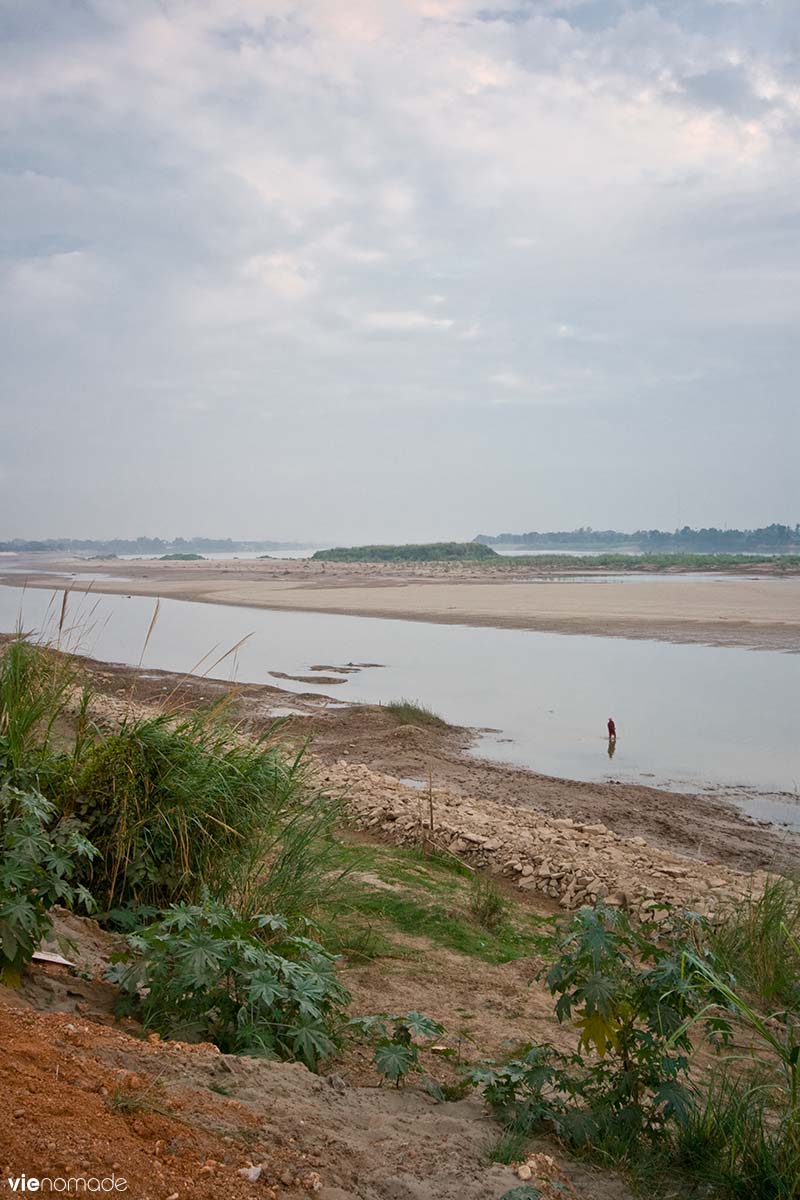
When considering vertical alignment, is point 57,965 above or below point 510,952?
above

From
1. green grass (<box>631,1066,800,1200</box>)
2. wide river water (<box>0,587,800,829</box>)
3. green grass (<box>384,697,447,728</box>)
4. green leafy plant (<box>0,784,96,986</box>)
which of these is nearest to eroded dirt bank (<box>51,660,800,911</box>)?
green grass (<box>384,697,447,728</box>)

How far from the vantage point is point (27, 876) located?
11.9 ft

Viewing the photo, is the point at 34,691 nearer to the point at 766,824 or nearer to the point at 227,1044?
the point at 227,1044

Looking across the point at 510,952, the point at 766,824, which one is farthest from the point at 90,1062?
the point at 766,824

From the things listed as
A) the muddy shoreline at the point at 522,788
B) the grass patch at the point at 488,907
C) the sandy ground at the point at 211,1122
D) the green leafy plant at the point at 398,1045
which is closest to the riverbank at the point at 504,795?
the muddy shoreline at the point at 522,788

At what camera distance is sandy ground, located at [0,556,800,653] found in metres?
32.6

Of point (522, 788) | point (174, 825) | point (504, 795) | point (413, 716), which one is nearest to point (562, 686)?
point (413, 716)

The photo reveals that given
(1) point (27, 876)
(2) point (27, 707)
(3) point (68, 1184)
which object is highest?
(2) point (27, 707)

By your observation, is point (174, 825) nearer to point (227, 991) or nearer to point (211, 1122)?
point (227, 991)

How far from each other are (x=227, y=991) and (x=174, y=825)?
4.42ft

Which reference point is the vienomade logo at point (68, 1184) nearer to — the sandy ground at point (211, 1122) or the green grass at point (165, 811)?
the sandy ground at point (211, 1122)

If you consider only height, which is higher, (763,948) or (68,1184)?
(68,1184)

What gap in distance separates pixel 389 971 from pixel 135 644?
24224 millimetres

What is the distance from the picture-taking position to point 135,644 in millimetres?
28188
